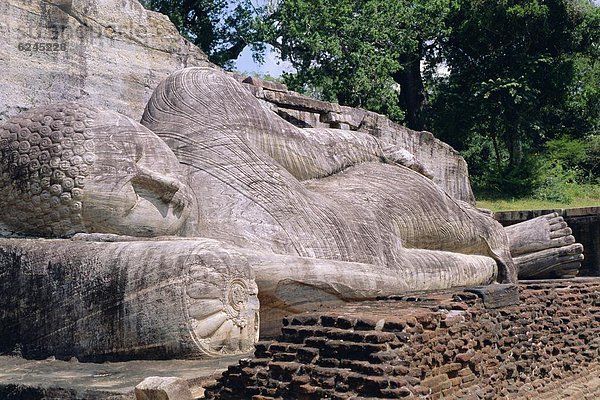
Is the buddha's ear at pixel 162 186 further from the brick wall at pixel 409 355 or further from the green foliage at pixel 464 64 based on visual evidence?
the green foliage at pixel 464 64

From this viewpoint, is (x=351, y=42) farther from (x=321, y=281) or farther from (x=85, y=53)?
(x=321, y=281)

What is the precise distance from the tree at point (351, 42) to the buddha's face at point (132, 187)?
40.6 ft

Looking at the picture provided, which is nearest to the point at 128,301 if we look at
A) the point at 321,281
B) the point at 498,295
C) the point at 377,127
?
the point at 321,281

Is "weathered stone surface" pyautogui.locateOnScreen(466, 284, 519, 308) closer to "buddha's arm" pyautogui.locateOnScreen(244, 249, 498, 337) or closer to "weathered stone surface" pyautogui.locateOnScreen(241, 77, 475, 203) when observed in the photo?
"buddha's arm" pyautogui.locateOnScreen(244, 249, 498, 337)

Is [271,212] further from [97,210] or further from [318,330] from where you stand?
[318,330]

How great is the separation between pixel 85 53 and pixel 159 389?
426cm

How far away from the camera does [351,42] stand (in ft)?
58.7

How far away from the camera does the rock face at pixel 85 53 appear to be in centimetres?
664

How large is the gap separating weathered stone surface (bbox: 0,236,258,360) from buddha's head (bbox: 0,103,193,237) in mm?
284

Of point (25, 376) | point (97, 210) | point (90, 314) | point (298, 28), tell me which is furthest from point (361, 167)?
point (298, 28)

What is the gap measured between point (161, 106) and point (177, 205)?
1119mm

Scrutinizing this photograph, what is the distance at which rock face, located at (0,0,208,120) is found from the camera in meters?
6.64

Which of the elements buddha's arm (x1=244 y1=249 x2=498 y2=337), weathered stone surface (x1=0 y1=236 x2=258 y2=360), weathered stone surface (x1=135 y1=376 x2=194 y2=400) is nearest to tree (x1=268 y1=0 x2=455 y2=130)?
buddha's arm (x1=244 y1=249 x2=498 y2=337)

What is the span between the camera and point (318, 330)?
411cm
